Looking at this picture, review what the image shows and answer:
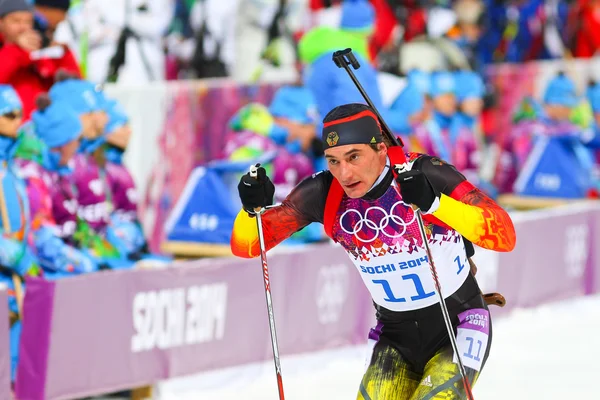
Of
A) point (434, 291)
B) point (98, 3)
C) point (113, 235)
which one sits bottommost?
point (434, 291)

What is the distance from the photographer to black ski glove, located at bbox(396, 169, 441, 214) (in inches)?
193

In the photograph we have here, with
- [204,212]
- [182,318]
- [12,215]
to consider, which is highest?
[204,212]

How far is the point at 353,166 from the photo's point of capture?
5.20 meters

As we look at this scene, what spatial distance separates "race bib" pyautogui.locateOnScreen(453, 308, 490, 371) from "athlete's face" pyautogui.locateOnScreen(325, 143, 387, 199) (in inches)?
31.0

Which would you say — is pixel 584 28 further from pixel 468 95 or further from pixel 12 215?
pixel 12 215

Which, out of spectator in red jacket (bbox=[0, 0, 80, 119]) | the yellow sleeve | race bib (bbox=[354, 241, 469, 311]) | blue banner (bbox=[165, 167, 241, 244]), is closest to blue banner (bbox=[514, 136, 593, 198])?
blue banner (bbox=[165, 167, 241, 244])

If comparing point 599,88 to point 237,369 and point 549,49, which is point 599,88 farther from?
point 237,369

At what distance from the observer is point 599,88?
613 inches

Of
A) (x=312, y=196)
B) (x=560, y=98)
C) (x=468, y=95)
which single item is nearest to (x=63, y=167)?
(x=312, y=196)

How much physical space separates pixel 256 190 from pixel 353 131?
0.49 meters

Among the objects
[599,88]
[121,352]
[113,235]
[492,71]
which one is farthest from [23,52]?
[599,88]

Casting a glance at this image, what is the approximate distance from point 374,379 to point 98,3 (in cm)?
552

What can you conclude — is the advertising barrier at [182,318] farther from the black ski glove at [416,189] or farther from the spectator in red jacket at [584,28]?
the spectator in red jacket at [584,28]

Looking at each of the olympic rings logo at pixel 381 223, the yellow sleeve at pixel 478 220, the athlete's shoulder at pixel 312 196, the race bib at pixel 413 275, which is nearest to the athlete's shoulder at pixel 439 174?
the yellow sleeve at pixel 478 220
